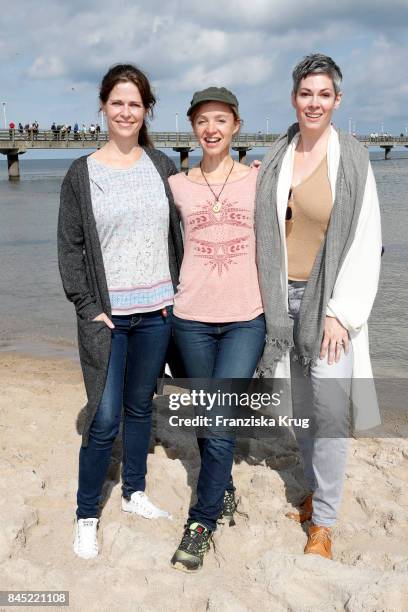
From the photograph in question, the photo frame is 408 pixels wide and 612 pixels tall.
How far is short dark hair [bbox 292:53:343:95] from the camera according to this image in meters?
2.83

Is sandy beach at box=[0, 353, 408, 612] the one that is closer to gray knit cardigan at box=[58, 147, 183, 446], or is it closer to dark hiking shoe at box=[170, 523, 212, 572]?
dark hiking shoe at box=[170, 523, 212, 572]

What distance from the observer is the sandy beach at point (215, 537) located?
108 inches

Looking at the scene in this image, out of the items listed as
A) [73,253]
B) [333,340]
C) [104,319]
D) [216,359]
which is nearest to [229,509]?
[216,359]

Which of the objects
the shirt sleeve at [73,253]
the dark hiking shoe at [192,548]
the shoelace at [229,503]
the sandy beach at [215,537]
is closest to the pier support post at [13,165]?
the sandy beach at [215,537]

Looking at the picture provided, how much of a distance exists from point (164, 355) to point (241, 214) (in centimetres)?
82

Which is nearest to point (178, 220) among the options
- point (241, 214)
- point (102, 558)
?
point (241, 214)

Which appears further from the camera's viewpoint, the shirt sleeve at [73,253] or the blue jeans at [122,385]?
the blue jeans at [122,385]

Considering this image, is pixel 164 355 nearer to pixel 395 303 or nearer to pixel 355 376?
pixel 355 376

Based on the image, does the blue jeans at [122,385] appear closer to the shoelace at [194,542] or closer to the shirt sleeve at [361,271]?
the shoelace at [194,542]

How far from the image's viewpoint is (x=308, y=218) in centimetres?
289

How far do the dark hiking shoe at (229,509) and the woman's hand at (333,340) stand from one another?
103cm

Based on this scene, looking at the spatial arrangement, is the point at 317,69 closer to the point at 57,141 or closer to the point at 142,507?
the point at 142,507

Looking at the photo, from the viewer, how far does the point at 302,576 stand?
284 centimetres

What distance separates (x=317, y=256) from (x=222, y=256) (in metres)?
0.45
